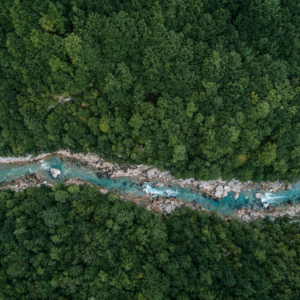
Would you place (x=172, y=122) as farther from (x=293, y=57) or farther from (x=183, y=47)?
(x=293, y=57)

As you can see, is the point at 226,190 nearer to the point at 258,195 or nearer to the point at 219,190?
the point at 219,190

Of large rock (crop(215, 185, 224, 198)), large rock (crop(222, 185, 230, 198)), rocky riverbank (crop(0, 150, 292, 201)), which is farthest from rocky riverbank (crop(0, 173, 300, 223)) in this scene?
large rock (crop(222, 185, 230, 198))

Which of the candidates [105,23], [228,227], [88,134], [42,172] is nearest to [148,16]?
[105,23]

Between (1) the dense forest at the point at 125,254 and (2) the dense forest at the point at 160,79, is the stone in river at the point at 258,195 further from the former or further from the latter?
(1) the dense forest at the point at 125,254

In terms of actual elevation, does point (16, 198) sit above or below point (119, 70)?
below

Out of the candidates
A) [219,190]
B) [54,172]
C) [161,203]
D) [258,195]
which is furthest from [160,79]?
[258,195]

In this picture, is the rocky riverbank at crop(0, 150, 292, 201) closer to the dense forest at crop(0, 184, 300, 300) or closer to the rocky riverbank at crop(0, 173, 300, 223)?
the rocky riverbank at crop(0, 173, 300, 223)

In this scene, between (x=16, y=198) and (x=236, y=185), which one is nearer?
(x=16, y=198)
